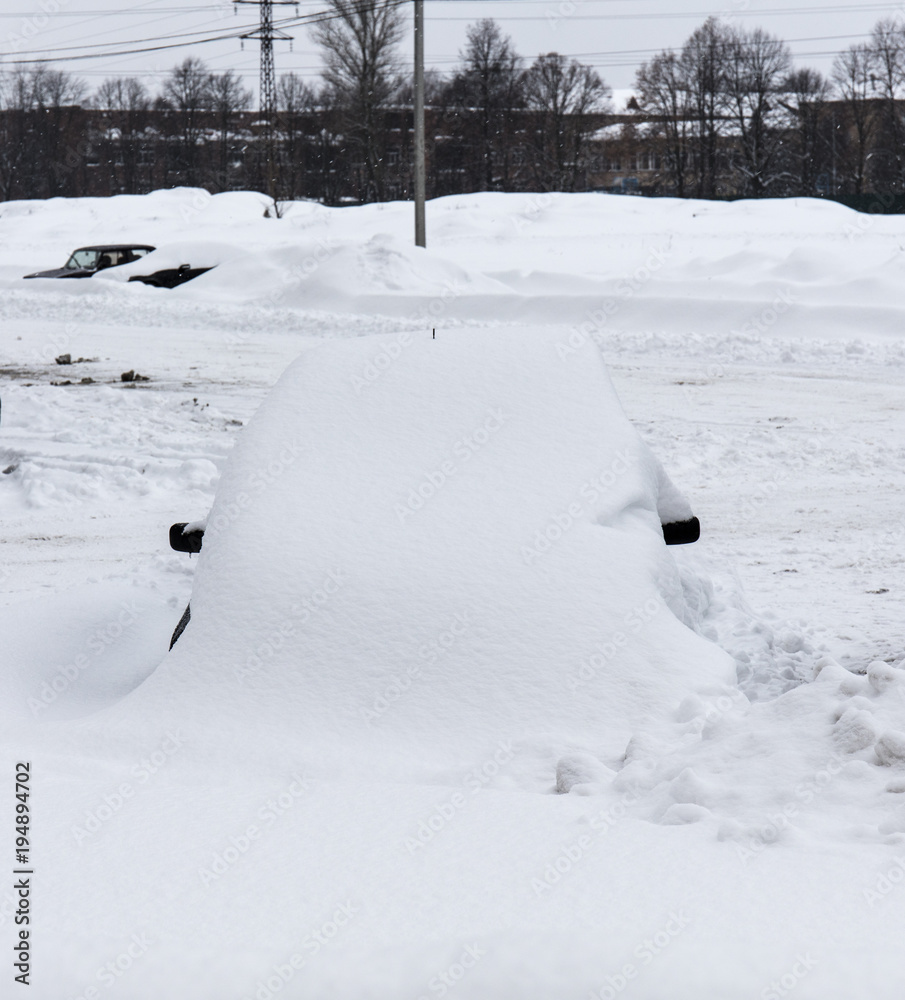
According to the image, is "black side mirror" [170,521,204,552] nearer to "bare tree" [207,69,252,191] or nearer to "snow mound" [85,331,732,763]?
"snow mound" [85,331,732,763]

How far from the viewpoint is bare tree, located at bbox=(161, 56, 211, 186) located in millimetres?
58562

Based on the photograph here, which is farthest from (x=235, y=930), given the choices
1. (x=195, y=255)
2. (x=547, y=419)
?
(x=195, y=255)

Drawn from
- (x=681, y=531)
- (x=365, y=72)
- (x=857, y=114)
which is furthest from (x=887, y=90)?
(x=681, y=531)

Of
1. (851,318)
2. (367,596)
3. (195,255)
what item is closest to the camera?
(367,596)

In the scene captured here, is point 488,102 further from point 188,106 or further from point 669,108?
point 188,106

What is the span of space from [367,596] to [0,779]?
3.46ft

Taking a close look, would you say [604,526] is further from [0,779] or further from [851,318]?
[851,318]

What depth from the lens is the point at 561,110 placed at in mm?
50312

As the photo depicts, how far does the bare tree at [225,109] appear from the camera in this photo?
5856 centimetres

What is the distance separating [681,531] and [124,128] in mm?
62983

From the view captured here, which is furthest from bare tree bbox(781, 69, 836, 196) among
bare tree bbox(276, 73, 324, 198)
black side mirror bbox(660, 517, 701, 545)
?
black side mirror bbox(660, 517, 701, 545)

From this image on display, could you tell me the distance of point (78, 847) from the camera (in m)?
2.15

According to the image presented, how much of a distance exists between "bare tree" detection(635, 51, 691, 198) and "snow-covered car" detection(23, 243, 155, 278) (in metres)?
32.0

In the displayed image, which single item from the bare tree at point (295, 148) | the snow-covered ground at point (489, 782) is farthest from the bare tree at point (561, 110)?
the snow-covered ground at point (489, 782)
